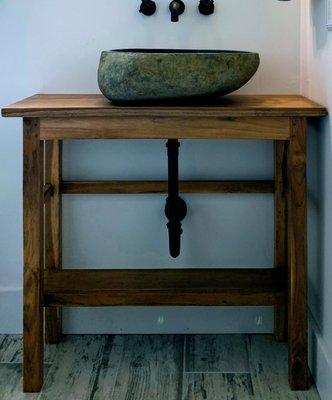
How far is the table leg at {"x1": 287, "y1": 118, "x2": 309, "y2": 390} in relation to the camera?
1822 mm

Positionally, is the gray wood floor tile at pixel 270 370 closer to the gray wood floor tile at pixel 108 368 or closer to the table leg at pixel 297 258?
the table leg at pixel 297 258

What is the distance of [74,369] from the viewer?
2047 mm

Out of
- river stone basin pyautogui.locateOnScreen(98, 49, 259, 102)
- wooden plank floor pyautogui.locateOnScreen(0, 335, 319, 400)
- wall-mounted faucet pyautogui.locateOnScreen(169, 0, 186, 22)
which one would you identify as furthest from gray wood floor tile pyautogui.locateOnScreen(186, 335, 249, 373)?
wall-mounted faucet pyautogui.locateOnScreen(169, 0, 186, 22)

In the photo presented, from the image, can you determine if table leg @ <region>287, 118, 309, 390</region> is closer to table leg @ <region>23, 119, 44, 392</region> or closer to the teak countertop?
the teak countertop

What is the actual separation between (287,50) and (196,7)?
33cm

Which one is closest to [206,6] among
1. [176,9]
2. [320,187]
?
[176,9]

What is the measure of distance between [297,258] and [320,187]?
239mm

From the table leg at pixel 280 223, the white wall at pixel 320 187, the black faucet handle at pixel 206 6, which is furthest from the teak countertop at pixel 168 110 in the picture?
the black faucet handle at pixel 206 6

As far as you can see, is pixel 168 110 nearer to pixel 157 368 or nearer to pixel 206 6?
pixel 206 6

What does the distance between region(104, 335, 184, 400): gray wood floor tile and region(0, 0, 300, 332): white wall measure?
88mm

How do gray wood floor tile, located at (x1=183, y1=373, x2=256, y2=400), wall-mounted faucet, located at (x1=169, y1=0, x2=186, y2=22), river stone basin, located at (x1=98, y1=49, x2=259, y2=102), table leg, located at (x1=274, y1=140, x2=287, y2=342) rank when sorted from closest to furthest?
river stone basin, located at (x1=98, y1=49, x2=259, y2=102), gray wood floor tile, located at (x1=183, y1=373, x2=256, y2=400), wall-mounted faucet, located at (x1=169, y1=0, x2=186, y2=22), table leg, located at (x1=274, y1=140, x2=287, y2=342)

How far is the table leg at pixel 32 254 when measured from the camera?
183cm

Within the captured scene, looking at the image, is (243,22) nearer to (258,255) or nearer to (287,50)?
(287,50)

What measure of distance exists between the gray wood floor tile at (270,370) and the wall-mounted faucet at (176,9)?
1.07 m
